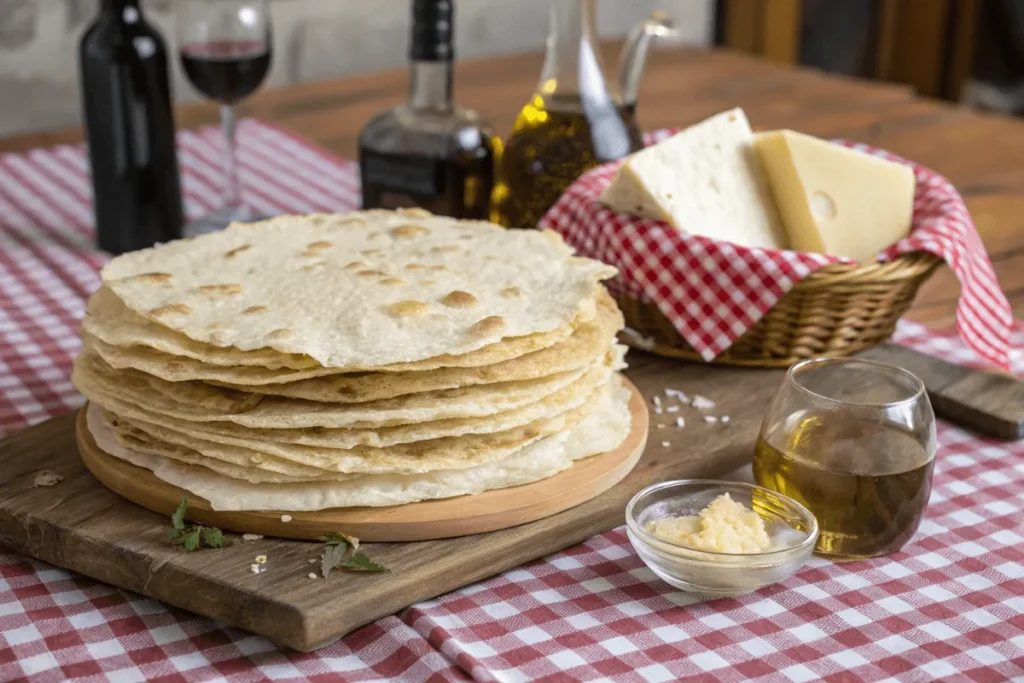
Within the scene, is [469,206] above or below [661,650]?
above

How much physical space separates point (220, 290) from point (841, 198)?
0.85 meters

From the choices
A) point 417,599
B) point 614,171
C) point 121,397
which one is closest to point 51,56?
point 614,171

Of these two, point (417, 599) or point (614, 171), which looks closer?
point (417, 599)

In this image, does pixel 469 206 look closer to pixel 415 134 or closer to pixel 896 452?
pixel 415 134

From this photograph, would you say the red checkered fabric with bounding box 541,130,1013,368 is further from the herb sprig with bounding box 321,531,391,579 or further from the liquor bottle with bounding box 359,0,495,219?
the herb sprig with bounding box 321,531,391,579

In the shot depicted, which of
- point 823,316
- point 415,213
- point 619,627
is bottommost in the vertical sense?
point 619,627

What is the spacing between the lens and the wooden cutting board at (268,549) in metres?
1.16

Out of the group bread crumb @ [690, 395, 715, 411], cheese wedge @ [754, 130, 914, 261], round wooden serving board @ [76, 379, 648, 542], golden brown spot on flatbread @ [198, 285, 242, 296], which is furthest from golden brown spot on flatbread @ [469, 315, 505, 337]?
cheese wedge @ [754, 130, 914, 261]

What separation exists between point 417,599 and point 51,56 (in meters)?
2.36

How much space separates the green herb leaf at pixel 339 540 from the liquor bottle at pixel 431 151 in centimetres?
80

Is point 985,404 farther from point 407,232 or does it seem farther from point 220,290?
point 220,290

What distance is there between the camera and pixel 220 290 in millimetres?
1390

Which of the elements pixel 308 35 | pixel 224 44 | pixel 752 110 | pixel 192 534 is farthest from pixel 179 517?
pixel 308 35

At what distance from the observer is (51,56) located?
313cm
